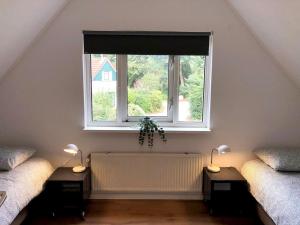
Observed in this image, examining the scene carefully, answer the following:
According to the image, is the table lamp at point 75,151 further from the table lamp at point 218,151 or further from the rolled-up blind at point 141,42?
the table lamp at point 218,151

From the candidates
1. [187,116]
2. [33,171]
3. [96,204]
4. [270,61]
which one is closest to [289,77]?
[270,61]

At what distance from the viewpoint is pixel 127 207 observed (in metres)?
3.06

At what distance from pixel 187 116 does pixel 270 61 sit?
1.09 meters

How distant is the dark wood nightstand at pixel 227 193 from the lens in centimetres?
286

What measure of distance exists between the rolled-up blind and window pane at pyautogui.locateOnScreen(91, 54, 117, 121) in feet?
0.59

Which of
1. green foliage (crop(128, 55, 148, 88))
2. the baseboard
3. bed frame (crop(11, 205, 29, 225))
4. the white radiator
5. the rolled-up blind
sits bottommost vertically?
the baseboard

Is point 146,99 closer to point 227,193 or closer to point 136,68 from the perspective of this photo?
point 136,68

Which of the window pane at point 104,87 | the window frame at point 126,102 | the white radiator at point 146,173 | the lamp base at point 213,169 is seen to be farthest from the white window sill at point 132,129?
the lamp base at point 213,169

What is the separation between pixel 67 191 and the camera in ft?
10.3

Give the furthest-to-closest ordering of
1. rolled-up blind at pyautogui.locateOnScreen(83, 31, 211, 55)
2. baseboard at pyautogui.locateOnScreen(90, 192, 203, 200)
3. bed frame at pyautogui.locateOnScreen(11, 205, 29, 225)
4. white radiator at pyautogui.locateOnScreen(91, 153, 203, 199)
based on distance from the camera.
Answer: baseboard at pyautogui.locateOnScreen(90, 192, 203, 200)
white radiator at pyautogui.locateOnScreen(91, 153, 203, 199)
rolled-up blind at pyautogui.locateOnScreen(83, 31, 211, 55)
bed frame at pyautogui.locateOnScreen(11, 205, 29, 225)

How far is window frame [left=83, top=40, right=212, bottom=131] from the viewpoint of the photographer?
3170 millimetres

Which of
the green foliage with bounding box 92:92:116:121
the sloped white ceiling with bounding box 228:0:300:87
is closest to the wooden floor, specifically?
the green foliage with bounding box 92:92:116:121

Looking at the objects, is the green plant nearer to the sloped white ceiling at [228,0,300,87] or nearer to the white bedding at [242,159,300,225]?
the white bedding at [242,159,300,225]

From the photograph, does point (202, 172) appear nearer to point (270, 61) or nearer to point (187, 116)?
point (187, 116)
